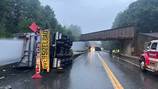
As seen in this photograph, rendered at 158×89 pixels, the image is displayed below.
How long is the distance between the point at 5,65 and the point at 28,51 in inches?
102

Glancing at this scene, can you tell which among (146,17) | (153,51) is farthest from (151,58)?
(146,17)

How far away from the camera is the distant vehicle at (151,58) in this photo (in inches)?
771

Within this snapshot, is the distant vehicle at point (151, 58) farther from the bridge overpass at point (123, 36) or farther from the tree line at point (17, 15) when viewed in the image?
the tree line at point (17, 15)

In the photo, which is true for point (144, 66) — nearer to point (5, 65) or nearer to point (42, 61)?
point (42, 61)

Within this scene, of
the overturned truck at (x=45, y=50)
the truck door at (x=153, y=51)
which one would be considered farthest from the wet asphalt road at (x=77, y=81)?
the overturned truck at (x=45, y=50)

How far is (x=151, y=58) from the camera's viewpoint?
20609mm

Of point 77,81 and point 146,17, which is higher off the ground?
point 146,17

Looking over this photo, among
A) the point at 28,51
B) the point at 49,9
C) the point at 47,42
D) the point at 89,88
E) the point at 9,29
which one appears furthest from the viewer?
the point at 49,9

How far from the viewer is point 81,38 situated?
4956 inches

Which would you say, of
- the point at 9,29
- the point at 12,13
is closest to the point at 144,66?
the point at 9,29

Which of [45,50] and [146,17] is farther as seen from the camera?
[146,17]

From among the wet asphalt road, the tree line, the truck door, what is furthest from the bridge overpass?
the wet asphalt road

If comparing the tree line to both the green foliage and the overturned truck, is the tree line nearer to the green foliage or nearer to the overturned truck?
the green foliage

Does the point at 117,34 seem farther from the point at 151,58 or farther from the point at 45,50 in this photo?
the point at 45,50
